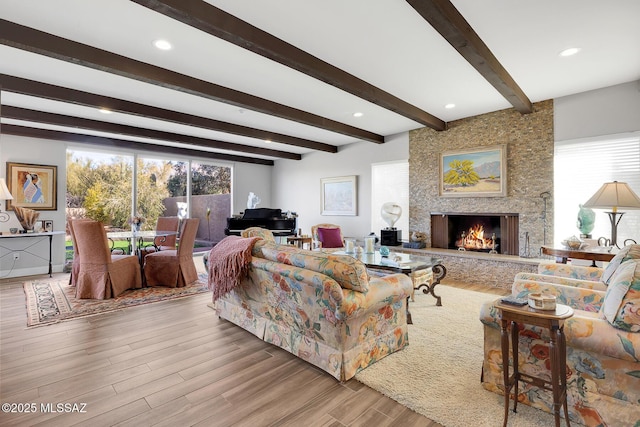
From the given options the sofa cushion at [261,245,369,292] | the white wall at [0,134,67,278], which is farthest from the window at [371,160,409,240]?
the white wall at [0,134,67,278]

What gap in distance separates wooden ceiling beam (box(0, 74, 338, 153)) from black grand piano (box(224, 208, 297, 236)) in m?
1.72

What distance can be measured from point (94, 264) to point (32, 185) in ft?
9.43

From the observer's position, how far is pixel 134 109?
4.32m

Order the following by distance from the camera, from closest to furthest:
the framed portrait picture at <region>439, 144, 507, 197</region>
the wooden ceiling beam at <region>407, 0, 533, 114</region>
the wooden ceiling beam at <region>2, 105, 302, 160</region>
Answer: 1. the wooden ceiling beam at <region>407, 0, 533, 114</region>
2. the wooden ceiling beam at <region>2, 105, 302, 160</region>
3. the framed portrait picture at <region>439, 144, 507, 197</region>

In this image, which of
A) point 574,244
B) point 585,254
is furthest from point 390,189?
point 585,254

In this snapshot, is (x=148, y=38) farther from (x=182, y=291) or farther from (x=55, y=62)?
(x=182, y=291)

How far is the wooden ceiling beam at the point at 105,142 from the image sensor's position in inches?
210

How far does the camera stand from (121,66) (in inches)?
117

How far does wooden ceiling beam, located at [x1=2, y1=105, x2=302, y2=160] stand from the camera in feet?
14.5

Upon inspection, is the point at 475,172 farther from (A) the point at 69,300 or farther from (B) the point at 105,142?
(B) the point at 105,142

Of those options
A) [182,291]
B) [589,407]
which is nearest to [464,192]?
[589,407]

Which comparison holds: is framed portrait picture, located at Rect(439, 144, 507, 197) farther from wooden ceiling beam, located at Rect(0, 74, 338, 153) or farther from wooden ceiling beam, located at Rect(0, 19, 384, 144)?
wooden ceiling beam, located at Rect(0, 74, 338, 153)

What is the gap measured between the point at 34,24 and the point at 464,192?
18.7 ft

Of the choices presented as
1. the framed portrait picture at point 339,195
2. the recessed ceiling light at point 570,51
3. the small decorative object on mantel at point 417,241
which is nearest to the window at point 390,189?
the small decorative object on mantel at point 417,241
